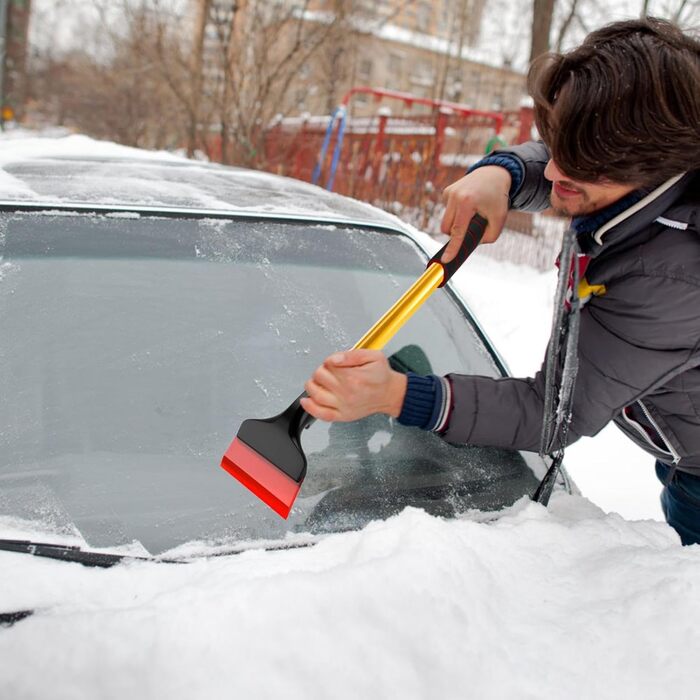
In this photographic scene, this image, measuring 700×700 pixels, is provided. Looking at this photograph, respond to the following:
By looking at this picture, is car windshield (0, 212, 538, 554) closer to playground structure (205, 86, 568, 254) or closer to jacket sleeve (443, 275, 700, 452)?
jacket sleeve (443, 275, 700, 452)

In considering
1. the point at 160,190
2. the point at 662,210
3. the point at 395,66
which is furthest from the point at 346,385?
the point at 395,66

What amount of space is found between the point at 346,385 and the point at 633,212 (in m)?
0.56

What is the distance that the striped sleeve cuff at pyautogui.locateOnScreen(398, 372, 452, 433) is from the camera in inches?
47.8

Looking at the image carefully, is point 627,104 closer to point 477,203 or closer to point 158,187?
point 477,203

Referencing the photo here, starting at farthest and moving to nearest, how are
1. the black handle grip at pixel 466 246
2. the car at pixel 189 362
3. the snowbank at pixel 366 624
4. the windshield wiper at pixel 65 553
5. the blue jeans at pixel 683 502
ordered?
1. the blue jeans at pixel 683 502
2. the black handle grip at pixel 466 246
3. the car at pixel 189 362
4. the windshield wiper at pixel 65 553
5. the snowbank at pixel 366 624

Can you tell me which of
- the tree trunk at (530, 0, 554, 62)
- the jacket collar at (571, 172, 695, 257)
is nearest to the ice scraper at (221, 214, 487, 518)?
the jacket collar at (571, 172, 695, 257)

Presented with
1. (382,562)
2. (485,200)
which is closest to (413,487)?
(382,562)

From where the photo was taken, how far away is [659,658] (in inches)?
35.0

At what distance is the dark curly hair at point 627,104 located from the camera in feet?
3.35

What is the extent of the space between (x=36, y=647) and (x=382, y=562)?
17.7 inches

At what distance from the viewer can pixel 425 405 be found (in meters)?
1.21

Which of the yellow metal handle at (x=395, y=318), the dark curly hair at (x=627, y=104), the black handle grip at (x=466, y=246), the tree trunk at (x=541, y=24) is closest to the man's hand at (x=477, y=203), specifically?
the black handle grip at (x=466, y=246)

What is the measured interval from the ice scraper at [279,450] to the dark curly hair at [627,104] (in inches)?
14.3

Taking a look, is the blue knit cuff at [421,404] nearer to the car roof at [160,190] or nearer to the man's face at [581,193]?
the man's face at [581,193]
